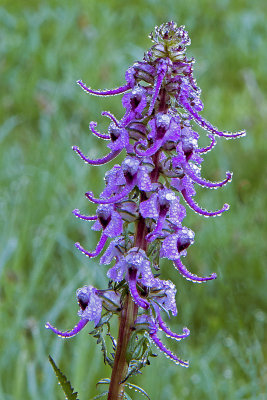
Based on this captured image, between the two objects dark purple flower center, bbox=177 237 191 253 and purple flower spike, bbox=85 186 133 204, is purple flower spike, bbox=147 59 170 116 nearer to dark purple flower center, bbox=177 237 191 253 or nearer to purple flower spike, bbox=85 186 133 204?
purple flower spike, bbox=85 186 133 204

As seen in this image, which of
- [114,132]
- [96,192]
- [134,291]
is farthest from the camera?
[96,192]

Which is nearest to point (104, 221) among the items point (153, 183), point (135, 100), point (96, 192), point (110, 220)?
point (110, 220)

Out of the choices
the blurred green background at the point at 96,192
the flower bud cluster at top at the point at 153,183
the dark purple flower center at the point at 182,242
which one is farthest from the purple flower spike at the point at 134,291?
the blurred green background at the point at 96,192

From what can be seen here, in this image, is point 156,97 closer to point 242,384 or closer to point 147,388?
point 147,388

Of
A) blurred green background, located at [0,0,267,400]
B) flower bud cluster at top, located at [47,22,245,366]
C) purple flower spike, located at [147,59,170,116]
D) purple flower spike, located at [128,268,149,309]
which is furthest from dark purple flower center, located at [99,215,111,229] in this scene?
blurred green background, located at [0,0,267,400]

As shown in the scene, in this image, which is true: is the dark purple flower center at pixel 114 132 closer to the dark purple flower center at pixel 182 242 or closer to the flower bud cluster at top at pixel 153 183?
the flower bud cluster at top at pixel 153 183

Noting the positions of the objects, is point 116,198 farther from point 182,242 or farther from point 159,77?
point 159,77
